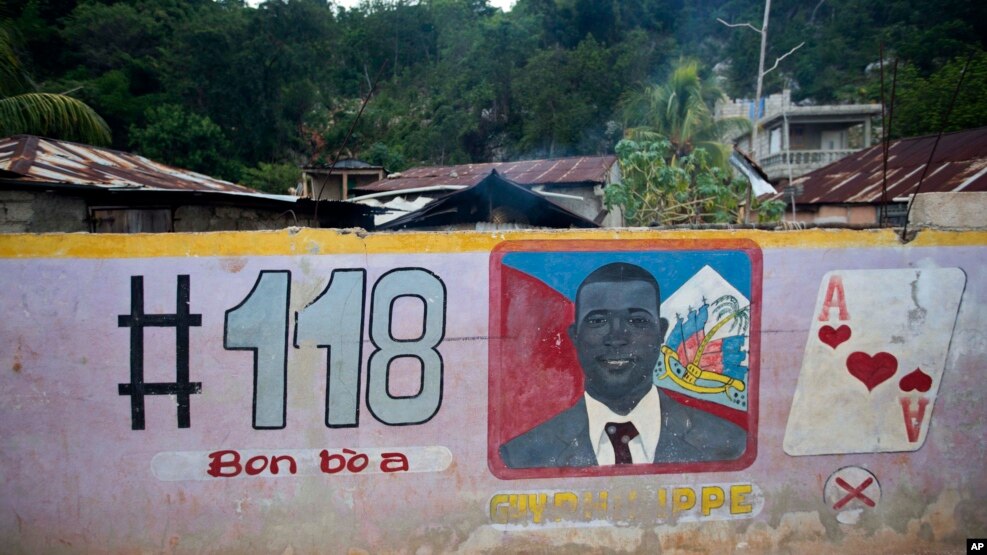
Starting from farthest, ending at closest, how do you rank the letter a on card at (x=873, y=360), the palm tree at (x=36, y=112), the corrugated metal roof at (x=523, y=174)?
the corrugated metal roof at (x=523, y=174) < the palm tree at (x=36, y=112) < the letter a on card at (x=873, y=360)

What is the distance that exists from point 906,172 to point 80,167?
56.2 ft

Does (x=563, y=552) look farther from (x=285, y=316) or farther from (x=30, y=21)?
(x=30, y=21)

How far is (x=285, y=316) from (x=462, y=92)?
109ft

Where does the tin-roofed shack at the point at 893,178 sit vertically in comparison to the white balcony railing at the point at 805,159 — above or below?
below

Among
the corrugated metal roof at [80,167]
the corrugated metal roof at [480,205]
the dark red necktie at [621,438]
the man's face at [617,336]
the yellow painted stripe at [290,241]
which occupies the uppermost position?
the corrugated metal roof at [80,167]

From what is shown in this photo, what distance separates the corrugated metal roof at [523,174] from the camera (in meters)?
18.7

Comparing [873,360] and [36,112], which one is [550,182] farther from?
[873,360]

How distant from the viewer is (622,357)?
4262 millimetres

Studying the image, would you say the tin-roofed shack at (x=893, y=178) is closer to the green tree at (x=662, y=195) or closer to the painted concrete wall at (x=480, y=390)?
the green tree at (x=662, y=195)

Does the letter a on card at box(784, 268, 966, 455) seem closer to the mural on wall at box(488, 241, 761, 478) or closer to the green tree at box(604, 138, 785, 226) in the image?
the mural on wall at box(488, 241, 761, 478)

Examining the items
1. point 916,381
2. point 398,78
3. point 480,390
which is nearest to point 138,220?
point 480,390

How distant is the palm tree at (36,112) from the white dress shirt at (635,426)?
11213 millimetres

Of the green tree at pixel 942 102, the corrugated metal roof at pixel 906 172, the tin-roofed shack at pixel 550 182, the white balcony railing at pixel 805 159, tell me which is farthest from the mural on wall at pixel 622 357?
the white balcony railing at pixel 805 159

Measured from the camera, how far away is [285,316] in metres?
4.09
